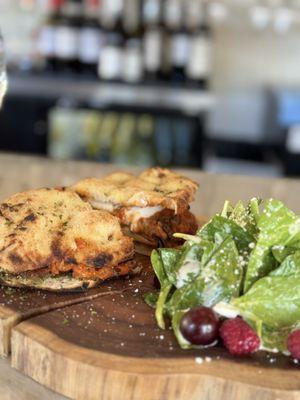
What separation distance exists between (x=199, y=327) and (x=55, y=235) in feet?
1.10

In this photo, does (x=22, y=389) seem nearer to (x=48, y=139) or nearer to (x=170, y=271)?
(x=170, y=271)

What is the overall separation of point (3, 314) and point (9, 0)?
4.15 meters

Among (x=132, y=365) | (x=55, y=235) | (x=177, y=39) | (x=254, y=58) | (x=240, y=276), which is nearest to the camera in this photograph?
(x=132, y=365)

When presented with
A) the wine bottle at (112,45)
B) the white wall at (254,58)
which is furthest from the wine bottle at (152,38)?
the white wall at (254,58)

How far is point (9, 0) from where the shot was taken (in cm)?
492

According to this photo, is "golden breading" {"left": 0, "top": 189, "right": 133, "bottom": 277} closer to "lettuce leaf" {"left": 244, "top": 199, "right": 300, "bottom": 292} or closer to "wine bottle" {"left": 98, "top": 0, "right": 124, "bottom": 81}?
"lettuce leaf" {"left": 244, "top": 199, "right": 300, "bottom": 292}

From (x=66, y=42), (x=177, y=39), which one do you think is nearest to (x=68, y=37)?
(x=66, y=42)

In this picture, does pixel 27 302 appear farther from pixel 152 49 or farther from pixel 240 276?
pixel 152 49

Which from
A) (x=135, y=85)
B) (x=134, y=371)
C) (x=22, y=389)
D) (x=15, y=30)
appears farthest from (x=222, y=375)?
(x=15, y=30)

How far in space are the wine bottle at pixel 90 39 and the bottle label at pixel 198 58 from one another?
55 centimetres

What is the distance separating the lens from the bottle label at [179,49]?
4336 millimetres

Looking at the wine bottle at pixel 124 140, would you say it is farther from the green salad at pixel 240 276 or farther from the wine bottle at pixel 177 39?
the green salad at pixel 240 276

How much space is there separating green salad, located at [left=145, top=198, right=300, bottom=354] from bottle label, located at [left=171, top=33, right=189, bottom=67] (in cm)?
323

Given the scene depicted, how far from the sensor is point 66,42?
4383mm
